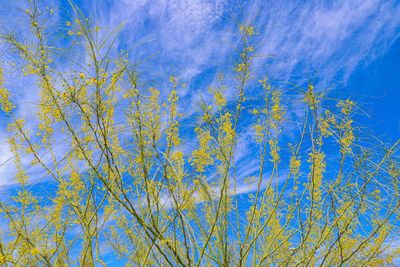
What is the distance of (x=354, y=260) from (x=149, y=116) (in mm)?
2546

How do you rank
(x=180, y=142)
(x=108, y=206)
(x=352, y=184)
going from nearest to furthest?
(x=180, y=142) → (x=352, y=184) → (x=108, y=206)

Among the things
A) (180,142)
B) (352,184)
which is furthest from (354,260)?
(180,142)

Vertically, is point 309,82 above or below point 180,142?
above

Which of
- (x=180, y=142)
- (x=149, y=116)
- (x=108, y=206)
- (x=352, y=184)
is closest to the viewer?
(x=149, y=116)

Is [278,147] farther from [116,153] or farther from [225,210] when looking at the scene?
[116,153]

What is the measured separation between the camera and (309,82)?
324cm

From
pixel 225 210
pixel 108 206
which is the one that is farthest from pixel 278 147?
pixel 108 206

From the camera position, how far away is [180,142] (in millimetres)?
3133

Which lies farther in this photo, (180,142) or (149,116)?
(180,142)

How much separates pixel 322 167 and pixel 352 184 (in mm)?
363

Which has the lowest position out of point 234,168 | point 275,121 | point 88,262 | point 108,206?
point 88,262

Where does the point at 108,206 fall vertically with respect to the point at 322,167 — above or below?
below

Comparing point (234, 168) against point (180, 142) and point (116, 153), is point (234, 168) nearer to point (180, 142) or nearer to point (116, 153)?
point (180, 142)

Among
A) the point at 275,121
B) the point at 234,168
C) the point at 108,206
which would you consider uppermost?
the point at 275,121
